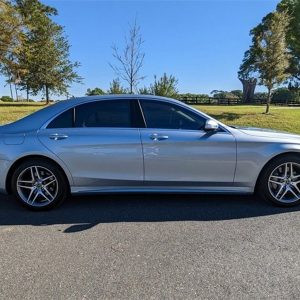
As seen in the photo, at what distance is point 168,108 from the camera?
5.52m

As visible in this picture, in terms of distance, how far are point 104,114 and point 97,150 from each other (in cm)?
53

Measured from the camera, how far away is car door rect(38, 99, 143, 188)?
5309mm

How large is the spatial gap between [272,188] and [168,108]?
1.73 metres

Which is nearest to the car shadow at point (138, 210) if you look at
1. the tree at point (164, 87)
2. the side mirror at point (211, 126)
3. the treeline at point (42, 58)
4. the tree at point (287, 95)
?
the side mirror at point (211, 126)

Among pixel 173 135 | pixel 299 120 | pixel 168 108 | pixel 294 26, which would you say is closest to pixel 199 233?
pixel 173 135

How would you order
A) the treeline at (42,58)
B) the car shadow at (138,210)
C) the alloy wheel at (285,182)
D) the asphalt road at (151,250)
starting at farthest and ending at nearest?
the treeline at (42,58) < the alloy wheel at (285,182) < the car shadow at (138,210) < the asphalt road at (151,250)

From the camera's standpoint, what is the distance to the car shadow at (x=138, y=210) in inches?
196

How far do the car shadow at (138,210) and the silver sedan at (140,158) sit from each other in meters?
0.21

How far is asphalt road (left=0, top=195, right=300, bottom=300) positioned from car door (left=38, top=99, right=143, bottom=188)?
42cm

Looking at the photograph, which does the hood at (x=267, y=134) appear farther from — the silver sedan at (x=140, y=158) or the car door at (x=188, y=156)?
the car door at (x=188, y=156)

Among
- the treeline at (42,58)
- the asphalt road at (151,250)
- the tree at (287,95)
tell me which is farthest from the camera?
the tree at (287,95)

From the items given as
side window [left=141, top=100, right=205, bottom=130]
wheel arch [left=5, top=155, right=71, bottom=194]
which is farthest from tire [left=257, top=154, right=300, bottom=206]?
wheel arch [left=5, top=155, right=71, bottom=194]

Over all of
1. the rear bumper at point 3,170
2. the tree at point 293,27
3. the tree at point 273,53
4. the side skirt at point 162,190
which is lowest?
the side skirt at point 162,190

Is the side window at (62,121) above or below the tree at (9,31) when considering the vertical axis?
below
